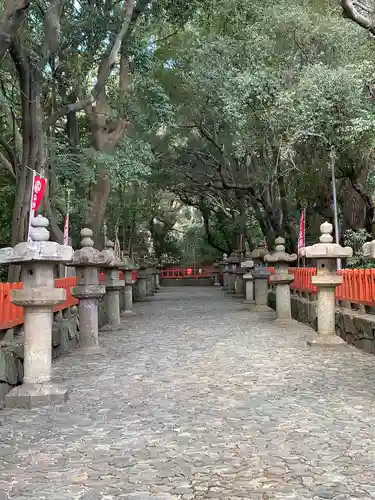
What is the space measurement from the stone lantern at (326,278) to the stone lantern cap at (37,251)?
4988mm

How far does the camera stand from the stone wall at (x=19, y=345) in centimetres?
694

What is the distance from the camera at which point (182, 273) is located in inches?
1822

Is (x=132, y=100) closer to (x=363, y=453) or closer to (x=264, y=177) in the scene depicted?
(x=264, y=177)

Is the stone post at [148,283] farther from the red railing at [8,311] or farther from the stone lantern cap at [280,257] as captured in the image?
the red railing at [8,311]

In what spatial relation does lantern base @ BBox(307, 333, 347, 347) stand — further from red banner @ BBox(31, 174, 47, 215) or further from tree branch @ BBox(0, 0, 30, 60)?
tree branch @ BBox(0, 0, 30, 60)

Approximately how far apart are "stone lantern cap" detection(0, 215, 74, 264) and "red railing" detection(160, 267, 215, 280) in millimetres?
38399

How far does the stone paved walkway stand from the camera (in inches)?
151

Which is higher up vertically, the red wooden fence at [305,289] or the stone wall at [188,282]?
the red wooden fence at [305,289]

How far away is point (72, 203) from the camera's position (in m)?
16.0

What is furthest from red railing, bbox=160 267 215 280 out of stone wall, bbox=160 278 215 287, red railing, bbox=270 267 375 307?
red railing, bbox=270 267 375 307

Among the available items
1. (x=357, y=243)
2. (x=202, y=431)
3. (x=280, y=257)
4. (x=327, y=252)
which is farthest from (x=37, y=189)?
(x=357, y=243)

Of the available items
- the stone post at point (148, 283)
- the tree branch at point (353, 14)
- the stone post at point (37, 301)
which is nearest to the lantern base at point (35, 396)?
the stone post at point (37, 301)

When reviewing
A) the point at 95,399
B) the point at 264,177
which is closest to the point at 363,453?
the point at 95,399

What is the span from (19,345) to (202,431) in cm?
342
